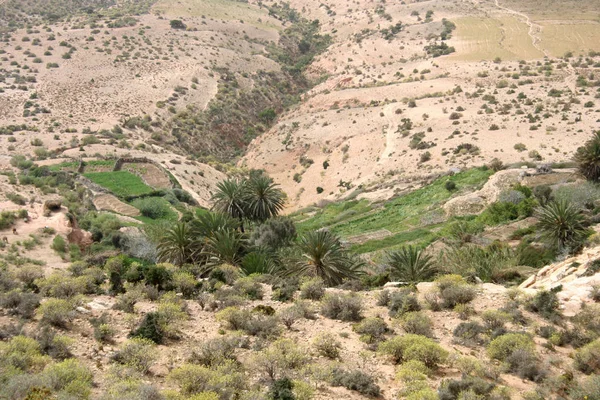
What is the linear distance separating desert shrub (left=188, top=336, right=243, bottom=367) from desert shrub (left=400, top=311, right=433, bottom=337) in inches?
223

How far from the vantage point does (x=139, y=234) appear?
42.1m

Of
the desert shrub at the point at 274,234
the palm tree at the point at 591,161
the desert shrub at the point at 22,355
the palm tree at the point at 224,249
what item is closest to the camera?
the desert shrub at the point at 22,355

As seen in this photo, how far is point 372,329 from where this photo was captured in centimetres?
1784

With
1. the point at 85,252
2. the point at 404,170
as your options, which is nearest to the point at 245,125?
the point at 404,170

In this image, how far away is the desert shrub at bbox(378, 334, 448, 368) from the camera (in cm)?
1567

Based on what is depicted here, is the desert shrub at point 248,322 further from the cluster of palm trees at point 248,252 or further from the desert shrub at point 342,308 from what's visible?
the cluster of palm trees at point 248,252

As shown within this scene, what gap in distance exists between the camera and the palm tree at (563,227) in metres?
28.0

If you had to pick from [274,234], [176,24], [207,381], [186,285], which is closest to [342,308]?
[186,285]

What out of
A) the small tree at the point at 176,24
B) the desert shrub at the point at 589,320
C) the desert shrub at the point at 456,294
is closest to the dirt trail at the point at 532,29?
the small tree at the point at 176,24

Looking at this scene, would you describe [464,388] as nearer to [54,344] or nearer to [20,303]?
[54,344]

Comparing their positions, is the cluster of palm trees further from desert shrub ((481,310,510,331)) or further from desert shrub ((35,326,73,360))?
desert shrub ((35,326,73,360))

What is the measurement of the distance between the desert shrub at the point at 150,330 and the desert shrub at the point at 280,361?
339 centimetres

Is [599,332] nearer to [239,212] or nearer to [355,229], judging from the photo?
[239,212]

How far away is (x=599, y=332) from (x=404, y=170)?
142 feet
